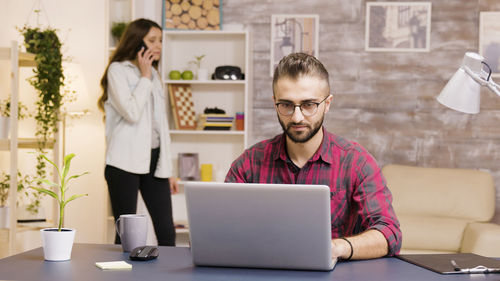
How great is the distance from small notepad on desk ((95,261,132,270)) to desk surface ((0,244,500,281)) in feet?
0.05

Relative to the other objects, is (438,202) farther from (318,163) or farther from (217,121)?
(318,163)

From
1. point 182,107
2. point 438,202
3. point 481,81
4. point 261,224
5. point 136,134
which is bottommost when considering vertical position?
point 438,202

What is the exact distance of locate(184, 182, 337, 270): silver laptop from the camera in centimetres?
143

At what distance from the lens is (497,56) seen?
4.43m

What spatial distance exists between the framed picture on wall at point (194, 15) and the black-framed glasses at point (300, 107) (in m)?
2.86

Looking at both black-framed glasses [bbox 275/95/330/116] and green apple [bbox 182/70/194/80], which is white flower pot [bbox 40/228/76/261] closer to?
black-framed glasses [bbox 275/95/330/116]

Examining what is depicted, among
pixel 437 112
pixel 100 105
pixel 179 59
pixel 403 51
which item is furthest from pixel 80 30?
pixel 437 112

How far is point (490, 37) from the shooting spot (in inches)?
175

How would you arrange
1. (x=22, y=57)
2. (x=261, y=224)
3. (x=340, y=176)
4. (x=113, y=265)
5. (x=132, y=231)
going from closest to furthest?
(x=261, y=224), (x=113, y=265), (x=132, y=231), (x=340, y=176), (x=22, y=57)

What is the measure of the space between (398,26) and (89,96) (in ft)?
7.43

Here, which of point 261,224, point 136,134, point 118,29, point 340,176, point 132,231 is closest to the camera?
point 261,224

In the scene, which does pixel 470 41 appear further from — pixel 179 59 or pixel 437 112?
pixel 179 59

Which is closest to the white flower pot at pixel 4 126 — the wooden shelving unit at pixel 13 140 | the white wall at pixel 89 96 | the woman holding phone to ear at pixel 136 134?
the wooden shelving unit at pixel 13 140

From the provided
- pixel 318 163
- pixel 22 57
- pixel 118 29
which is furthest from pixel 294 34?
pixel 318 163
